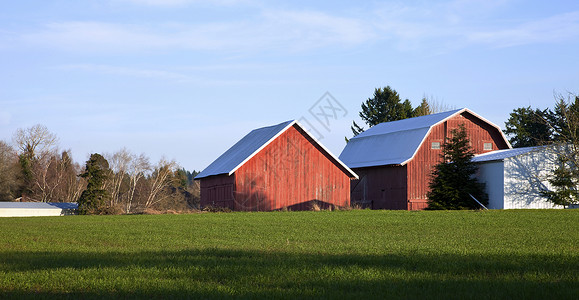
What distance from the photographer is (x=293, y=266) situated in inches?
400

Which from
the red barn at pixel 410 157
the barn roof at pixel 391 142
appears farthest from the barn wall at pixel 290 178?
the barn roof at pixel 391 142

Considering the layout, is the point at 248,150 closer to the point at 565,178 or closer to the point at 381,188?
the point at 381,188

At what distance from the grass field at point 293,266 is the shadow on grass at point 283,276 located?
14 millimetres

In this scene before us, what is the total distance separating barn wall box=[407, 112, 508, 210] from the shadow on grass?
111 ft

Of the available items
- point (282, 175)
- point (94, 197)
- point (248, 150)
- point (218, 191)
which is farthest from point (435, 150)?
point (94, 197)

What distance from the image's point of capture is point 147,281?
868 centimetres

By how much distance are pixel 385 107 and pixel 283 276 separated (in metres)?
70.4

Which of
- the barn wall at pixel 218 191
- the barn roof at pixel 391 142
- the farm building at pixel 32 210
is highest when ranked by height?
the barn roof at pixel 391 142

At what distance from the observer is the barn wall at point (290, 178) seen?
130 feet

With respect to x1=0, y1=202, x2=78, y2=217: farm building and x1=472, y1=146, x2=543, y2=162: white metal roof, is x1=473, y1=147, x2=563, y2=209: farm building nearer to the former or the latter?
x1=472, y1=146, x2=543, y2=162: white metal roof

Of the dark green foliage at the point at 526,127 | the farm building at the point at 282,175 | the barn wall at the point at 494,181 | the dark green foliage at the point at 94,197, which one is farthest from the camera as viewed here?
the dark green foliage at the point at 526,127

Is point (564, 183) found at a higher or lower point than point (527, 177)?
lower

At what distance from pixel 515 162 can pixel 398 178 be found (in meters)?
8.53

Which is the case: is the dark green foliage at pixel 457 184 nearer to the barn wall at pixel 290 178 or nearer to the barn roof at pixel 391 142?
the barn roof at pixel 391 142
